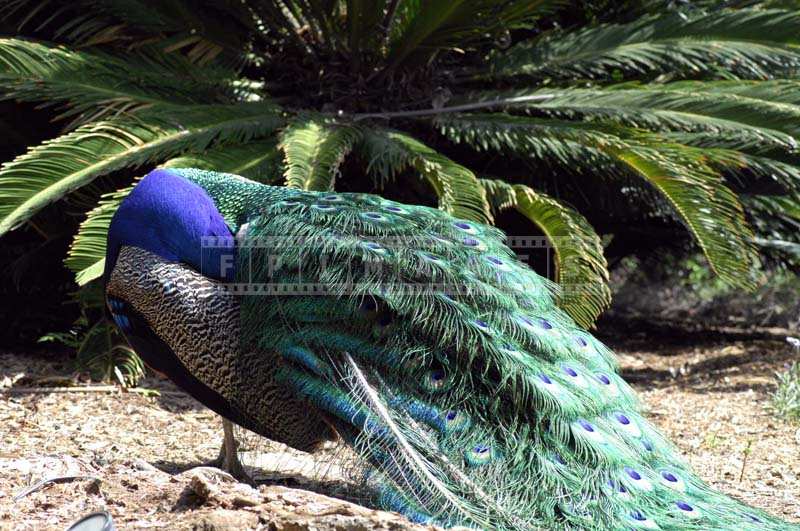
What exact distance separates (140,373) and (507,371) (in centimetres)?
342

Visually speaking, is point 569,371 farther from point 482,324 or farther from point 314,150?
point 314,150

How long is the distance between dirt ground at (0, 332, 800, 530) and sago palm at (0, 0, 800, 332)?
0.88m

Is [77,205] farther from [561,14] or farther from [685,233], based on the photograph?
[685,233]

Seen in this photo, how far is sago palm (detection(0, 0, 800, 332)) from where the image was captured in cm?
589

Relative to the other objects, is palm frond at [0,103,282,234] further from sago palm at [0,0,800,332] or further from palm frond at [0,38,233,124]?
palm frond at [0,38,233,124]

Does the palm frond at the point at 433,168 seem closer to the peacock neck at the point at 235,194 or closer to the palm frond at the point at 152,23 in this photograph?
the palm frond at the point at 152,23

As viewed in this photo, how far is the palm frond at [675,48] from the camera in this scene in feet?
22.2

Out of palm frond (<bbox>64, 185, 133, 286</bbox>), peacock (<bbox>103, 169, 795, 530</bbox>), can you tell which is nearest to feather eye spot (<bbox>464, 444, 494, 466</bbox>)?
peacock (<bbox>103, 169, 795, 530</bbox>)

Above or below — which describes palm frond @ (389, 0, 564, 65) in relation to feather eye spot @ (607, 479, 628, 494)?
above

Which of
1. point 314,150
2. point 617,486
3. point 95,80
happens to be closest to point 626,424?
point 617,486

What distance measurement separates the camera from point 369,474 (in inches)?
138

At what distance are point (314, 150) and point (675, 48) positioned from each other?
278cm

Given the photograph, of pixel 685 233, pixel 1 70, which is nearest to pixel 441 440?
pixel 1 70

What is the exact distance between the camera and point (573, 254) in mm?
5988
